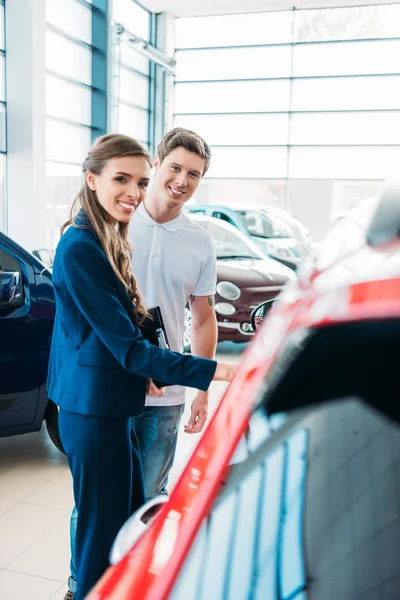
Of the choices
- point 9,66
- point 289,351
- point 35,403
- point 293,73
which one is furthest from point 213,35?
point 289,351

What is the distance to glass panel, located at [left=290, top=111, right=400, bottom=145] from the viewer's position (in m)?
14.3

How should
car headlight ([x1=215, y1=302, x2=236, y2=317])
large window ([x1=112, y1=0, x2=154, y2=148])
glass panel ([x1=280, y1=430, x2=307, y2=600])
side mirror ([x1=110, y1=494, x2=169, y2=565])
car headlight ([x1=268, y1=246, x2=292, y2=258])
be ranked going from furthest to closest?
large window ([x1=112, y1=0, x2=154, y2=148]), car headlight ([x1=268, y1=246, x2=292, y2=258]), car headlight ([x1=215, y1=302, x2=236, y2=317]), side mirror ([x1=110, y1=494, x2=169, y2=565]), glass panel ([x1=280, y1=430, x2=307, y2=600])

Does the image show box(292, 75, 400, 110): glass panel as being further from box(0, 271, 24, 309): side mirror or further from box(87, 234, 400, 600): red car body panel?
box(87, 234, 400, 600): red car body panel

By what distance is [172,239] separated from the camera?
222 cm

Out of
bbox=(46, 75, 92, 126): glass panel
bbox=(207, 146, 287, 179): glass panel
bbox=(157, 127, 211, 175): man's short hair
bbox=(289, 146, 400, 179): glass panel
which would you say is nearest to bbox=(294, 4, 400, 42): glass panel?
bbox=(289, 146, 400, 179): glass panel

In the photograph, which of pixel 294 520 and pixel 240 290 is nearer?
pixel 294 520

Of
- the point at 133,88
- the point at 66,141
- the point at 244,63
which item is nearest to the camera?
the point at 66,141

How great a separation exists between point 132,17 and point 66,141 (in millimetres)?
4596

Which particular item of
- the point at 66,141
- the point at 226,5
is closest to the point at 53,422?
the point at 66,141

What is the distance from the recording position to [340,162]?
14.7 meters

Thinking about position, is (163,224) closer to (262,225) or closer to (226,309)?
(226,309)

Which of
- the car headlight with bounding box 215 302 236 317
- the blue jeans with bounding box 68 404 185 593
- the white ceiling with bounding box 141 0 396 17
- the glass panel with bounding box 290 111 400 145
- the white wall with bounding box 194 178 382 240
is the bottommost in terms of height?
the car headlight with bounding box 215 302 236 317

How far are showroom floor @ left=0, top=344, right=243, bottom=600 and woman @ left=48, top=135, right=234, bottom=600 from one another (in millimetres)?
336

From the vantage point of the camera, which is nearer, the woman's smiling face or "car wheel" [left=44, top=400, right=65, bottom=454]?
the woman's smiling face
